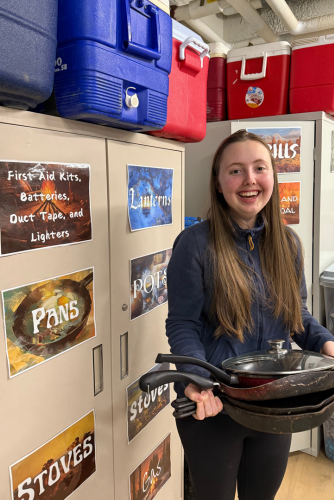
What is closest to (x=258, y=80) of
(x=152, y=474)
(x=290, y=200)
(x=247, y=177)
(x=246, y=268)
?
(x=290, y=200)

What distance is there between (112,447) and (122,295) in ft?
1.70

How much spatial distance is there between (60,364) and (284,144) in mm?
1591

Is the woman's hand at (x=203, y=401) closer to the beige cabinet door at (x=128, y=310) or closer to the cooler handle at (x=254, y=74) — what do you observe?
the beige cabinet door at (x=128, y=310)

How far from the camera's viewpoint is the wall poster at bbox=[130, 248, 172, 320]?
52.4 inches

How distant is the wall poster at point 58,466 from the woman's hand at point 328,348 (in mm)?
726

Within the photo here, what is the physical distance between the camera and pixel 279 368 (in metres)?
0.85

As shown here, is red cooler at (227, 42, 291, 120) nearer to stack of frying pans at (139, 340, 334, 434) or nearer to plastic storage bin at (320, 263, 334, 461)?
plastic storage bin at (320, 263, 334, 461)

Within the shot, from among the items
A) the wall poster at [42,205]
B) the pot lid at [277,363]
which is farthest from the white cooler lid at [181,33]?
the pot lid at [277,363]

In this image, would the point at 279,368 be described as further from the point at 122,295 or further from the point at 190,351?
the point at 122,295

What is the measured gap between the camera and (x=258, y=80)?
2.08 metres

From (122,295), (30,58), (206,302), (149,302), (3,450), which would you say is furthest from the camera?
(149,302)

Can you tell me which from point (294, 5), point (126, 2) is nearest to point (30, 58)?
point (126, 2)

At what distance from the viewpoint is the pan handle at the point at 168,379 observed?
753 mm

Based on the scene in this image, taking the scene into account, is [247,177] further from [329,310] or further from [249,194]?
[329,310]
